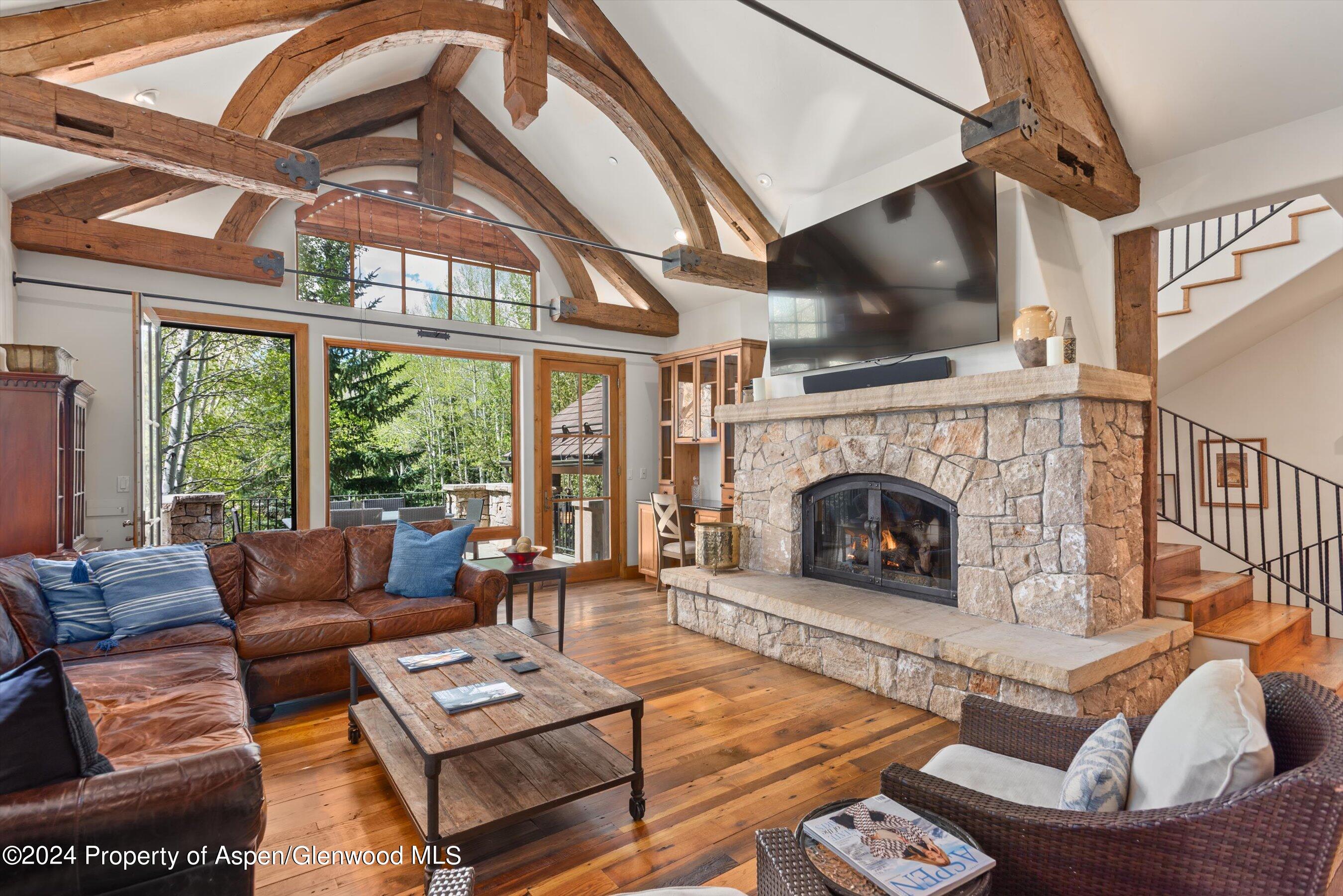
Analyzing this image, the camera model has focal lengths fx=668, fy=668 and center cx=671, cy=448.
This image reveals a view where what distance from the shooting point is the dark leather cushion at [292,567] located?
12.7ft

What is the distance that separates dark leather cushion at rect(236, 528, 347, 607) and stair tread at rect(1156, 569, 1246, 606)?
4838 mm

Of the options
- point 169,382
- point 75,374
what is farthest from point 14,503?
point 169,382

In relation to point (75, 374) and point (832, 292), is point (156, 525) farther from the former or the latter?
point (832, 292)

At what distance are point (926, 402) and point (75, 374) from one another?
5414 mm

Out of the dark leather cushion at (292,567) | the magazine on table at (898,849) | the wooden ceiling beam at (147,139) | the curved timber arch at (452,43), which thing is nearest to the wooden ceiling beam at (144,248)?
the wooden ceiling beam at (147,139)

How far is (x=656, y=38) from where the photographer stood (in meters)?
4.79

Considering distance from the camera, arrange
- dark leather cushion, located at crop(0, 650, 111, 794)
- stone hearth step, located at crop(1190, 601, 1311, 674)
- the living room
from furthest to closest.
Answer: stone hearth step, located at crop(1190, 601, 1311, 674), the living room, dark leather cushion, located at crop(0, 650, 111, 794)

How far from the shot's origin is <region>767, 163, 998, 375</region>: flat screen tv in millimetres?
3773

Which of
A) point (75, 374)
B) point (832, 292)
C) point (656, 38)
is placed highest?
point (656, 38)

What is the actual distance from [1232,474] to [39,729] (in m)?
7.49

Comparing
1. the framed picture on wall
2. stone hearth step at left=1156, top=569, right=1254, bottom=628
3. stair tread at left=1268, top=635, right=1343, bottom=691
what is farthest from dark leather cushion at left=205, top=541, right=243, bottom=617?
the framed picture on wall

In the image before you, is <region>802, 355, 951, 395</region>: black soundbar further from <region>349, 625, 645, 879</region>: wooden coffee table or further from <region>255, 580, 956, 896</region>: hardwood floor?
<region>349, 625, 645, 879</region>: wooden coffee table

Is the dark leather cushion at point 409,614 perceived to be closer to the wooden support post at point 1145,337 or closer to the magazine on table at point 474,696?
the magazine on table at point 474,696

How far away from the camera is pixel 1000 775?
1783mm
